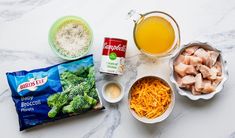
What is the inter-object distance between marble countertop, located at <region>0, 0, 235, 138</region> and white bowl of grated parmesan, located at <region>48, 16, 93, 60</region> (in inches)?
1.9

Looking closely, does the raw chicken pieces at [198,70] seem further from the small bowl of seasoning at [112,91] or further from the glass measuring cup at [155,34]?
the small bowl of seasoning at [112,91]

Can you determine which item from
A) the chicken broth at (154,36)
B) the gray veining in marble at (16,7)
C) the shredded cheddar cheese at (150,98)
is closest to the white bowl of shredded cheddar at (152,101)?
the shredded cheddar cheese at (150,98)

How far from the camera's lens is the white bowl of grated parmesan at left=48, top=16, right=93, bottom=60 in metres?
1.44

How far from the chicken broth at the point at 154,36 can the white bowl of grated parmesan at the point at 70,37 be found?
0.59ft

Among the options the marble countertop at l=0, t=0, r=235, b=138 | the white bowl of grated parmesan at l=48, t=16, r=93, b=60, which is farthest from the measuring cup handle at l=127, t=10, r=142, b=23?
the white bowl of grated parmesan at l=48, t=16, r=93, b=60

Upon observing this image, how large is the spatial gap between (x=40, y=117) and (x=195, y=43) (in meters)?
0.61

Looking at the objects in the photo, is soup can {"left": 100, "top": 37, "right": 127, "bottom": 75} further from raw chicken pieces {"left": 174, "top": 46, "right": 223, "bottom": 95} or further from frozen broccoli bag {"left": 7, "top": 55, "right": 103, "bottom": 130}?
raw chicken pieces {"left": 174, "top": 46, "right": 223, "bottom": 95}

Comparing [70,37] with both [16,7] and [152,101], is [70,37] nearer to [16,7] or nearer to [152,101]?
[16,7]

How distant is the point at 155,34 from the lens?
140cm

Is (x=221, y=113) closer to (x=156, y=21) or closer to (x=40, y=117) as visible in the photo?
(x=156, y=21)

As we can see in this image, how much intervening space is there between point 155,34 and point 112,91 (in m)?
0.26

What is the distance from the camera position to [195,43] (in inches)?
56.0

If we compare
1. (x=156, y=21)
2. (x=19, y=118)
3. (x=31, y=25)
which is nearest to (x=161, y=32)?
(x=156, y=21)

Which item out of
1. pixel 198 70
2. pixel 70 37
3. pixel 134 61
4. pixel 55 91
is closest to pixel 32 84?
pixel 55 91
